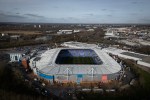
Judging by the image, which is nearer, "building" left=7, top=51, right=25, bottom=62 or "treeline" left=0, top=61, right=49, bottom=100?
"treeline" left=0, top=61, right=49, bottom=100

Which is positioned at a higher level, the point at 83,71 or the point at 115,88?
the point at 83,71

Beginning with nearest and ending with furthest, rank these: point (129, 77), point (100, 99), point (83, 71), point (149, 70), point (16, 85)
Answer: point (100, 99) < point (16, 85) < point (83, 71) < point (129, 77) < point (149, 70)

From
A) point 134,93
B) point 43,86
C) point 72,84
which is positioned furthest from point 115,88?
point 43,86

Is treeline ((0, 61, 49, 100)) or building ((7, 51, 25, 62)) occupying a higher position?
building ((7, 51, 25, 62))

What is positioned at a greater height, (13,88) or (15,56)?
(15,56)

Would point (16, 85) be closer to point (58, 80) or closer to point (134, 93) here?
point (58, 80)

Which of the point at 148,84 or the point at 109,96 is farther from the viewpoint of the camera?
the point at 148,84

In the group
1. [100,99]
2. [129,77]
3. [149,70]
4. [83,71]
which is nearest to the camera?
[100,99]

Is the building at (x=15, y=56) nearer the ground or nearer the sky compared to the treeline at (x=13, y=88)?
nearer the sky

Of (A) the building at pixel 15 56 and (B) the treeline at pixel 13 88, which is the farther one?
(A) the building at pixel 15 56

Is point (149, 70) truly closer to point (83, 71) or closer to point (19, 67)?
point (83, 71)

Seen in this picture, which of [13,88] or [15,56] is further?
[15,56]
